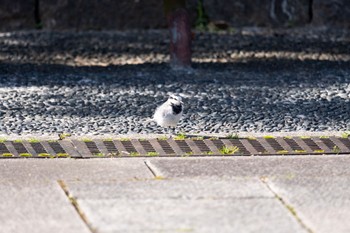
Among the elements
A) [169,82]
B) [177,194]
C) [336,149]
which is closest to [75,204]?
[177,194]

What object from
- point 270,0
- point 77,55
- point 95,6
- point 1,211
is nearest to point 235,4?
point 270,0

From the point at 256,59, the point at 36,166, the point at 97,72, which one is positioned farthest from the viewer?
the point at 256,59

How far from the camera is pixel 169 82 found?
8914 millimetres

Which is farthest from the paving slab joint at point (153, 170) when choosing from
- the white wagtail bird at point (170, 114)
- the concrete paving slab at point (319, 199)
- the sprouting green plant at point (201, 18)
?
the sprouting green plant at point (201, 18)

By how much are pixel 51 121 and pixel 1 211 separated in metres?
2.46

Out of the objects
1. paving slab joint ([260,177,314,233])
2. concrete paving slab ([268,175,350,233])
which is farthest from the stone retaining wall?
paving slab joint ([260,177,314,233])

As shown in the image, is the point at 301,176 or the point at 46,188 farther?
the point at 301,176

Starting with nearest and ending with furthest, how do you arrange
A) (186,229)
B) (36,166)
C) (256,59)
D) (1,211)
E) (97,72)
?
(186,229) → (1,211) → (36,166) → (97,72) → (256,59)

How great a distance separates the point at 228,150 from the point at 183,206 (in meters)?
1.41

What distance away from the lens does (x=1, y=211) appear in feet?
15.9

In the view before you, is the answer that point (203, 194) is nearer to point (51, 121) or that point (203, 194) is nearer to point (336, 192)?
point (336, 192)

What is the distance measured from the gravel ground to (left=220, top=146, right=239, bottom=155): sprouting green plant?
59 cm

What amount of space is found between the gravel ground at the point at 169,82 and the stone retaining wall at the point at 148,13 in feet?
1.06

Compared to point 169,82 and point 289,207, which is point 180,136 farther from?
point 169,82
